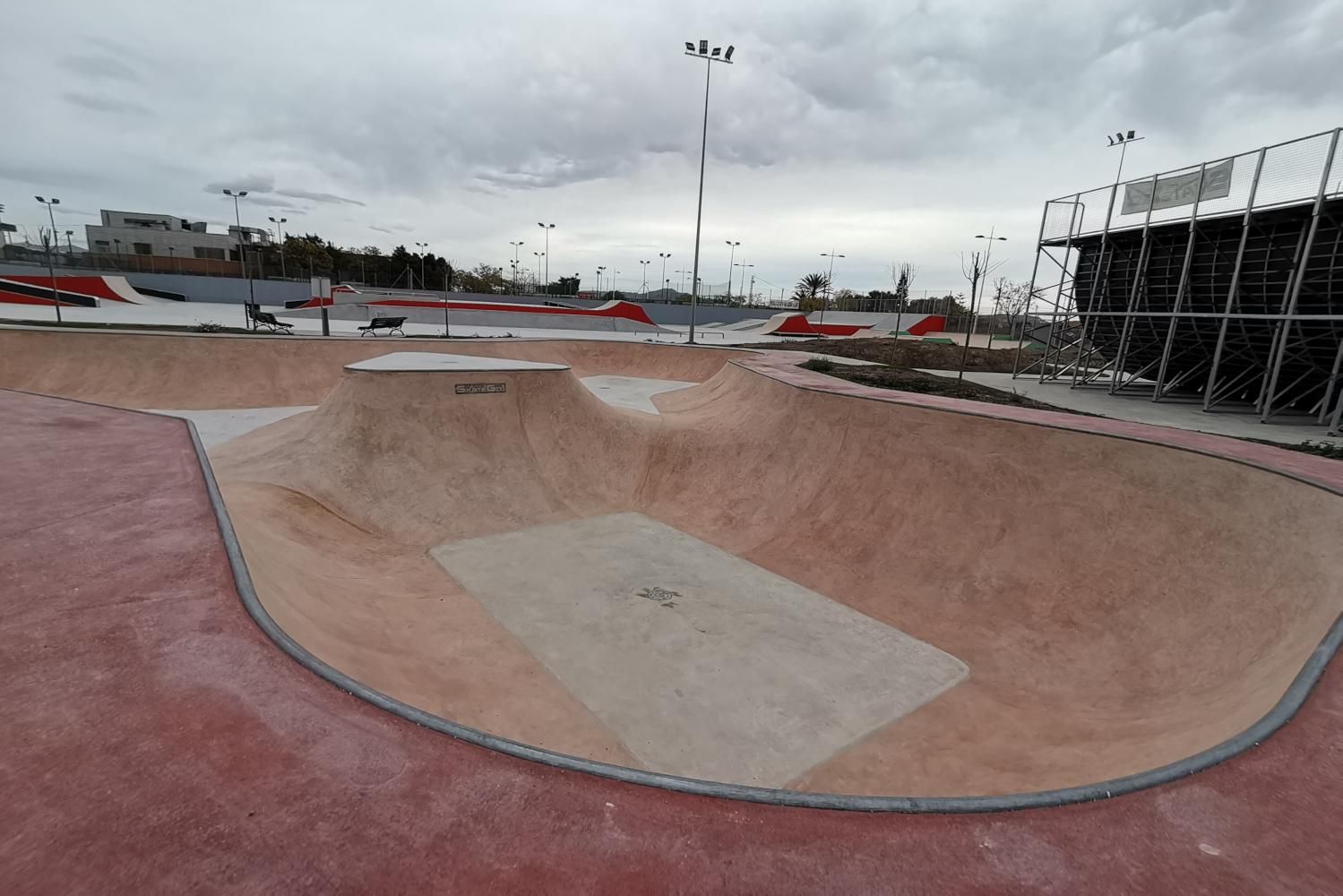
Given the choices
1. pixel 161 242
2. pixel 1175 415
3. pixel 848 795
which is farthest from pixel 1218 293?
Result: pixel 161 242

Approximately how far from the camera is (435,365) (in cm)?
1141

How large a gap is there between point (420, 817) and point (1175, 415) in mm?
15227

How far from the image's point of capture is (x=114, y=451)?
616 centimetres

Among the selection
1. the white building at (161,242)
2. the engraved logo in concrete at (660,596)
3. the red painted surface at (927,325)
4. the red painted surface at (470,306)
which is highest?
the white building at (161,242)

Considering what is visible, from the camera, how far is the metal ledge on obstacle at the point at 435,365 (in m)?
10.6

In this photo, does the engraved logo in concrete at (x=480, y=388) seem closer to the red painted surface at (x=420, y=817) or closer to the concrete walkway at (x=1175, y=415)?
the red painted surface at (x=420, y=817)

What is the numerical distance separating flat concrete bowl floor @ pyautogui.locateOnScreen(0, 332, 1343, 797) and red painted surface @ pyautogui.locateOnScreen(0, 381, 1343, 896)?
1098mm

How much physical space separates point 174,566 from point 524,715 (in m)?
2.83

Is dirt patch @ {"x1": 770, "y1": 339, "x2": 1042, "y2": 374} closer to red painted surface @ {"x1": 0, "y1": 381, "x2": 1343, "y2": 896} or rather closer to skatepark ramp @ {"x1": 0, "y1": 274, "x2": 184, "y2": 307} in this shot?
red painted surface @ {"x1": 0, "y1": 381, "x2": 1343, "y2": 896}

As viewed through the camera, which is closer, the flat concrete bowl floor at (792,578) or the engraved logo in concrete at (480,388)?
the flat concrete bowl floor at (792,578)

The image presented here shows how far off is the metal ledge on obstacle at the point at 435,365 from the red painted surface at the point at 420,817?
8.22 metres

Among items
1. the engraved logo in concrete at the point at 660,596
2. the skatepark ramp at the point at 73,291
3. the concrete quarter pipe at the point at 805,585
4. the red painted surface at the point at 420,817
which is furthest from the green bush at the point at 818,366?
the skatepark ramp at the point at 73,291

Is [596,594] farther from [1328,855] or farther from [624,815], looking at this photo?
[1328,855]

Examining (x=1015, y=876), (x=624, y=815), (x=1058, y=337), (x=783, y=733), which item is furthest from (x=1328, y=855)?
(x=1058, y=337)
